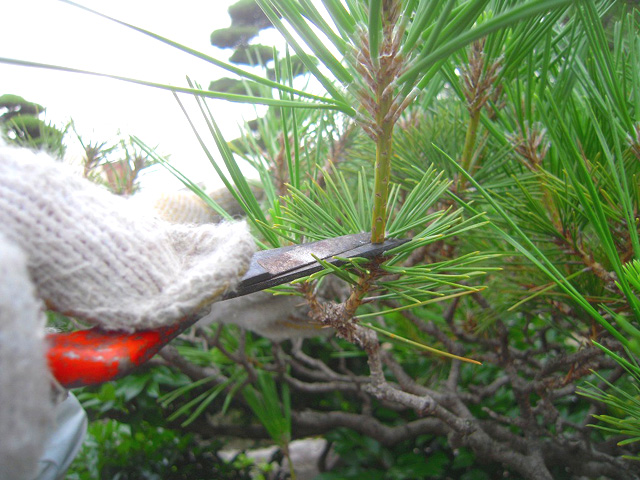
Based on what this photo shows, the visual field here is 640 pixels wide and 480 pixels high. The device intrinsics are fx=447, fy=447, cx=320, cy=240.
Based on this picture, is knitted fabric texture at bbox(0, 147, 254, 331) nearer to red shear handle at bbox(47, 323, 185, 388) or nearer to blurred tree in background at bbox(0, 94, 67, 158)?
red shear handle at bbox(47, 323, 185, 388)

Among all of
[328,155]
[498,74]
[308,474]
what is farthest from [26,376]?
[308,474]

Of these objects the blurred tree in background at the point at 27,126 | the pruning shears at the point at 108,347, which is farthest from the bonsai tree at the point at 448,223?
the blurred tree in background at the point at 27,126

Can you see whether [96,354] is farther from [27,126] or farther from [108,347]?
[27,126]

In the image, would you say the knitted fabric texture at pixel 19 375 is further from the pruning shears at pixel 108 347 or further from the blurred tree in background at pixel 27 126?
the blurred tree in background at pixel 27 126

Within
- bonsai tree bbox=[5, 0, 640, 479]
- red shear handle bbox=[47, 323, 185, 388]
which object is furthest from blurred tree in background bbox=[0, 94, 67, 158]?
red shear handle bbox=[47, 323, 185, 388]

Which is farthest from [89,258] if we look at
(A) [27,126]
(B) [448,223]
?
(A) [27,126]

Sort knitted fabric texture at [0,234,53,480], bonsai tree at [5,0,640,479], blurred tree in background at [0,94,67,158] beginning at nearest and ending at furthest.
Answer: knitted fabric texture at [0,234,53,480] → bonsai tree at [5,0,640,479] → blurred tree in background at [0,94,67,158]

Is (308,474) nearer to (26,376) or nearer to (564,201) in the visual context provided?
(564,201)
